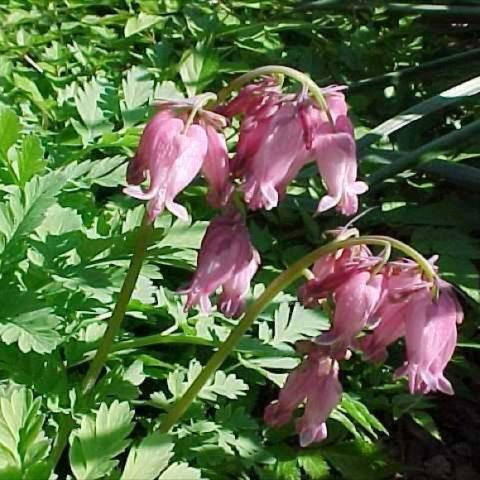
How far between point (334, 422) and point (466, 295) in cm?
41

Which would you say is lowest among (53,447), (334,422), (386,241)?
(334,422)

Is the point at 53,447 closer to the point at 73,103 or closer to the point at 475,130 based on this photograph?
the point at 73,103

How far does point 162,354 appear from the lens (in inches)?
80.8

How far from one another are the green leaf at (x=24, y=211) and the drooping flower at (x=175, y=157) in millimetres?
299

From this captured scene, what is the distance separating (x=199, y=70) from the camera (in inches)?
95.3

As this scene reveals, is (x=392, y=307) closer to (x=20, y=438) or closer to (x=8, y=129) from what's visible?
(x=20, y=438)

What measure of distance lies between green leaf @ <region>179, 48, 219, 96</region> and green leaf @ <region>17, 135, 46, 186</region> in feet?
2.00

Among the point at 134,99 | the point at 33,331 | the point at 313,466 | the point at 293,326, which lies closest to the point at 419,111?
the point at 134,99

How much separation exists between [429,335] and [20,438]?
53cm

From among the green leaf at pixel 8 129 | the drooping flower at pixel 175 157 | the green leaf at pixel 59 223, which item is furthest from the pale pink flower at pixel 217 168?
the green leaf at pixel 8 129

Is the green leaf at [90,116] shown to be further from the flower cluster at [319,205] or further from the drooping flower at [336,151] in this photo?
the drooping flower at [336,151]

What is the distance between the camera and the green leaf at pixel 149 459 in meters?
1.34

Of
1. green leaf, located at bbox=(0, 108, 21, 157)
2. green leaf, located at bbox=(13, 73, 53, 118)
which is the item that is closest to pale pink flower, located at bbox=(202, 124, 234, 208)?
green leaf, located at bbox=(0, 108, 21, 157)

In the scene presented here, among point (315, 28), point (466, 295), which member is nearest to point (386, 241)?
point (466, 295)
